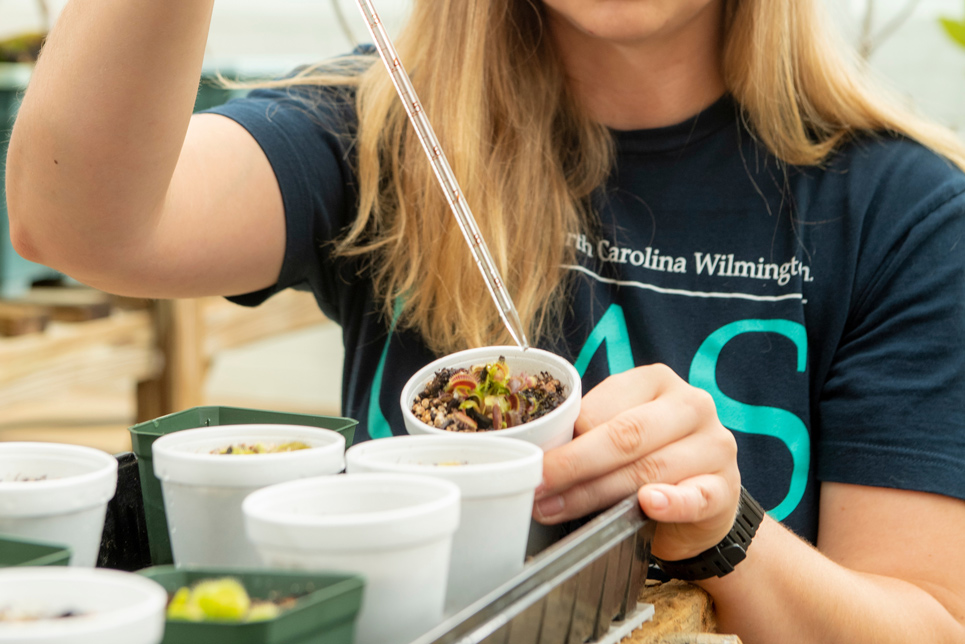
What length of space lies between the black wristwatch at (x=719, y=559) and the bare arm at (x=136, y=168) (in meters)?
0.56

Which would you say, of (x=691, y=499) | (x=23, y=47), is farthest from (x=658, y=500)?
(x=23, y=47)

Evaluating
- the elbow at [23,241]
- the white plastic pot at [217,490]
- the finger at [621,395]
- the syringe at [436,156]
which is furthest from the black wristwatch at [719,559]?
the elbow at [23,241]

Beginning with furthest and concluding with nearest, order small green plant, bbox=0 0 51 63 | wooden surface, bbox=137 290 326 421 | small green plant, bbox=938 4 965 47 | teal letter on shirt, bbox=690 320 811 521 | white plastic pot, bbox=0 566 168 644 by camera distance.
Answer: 1. wooden surface, bbox=137 290 326 421
2. small green plant, bbox=0 0 51 63
3. small green plant, bbox=938 4 965 47
4. teal letter on shirt, bbox=690 320 811 521
5. white plastic pot, bbox=0 566 168 644

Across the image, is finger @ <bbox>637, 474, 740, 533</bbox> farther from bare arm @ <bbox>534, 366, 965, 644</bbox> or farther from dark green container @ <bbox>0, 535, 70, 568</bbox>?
dark green container @ <bbox>0, 535, 70, 568</bbox>

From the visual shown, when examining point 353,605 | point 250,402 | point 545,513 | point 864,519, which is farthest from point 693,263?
point 250,402

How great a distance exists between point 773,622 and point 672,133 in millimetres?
619

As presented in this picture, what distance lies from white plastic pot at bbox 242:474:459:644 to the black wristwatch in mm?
326

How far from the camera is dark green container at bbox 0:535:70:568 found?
0.41m

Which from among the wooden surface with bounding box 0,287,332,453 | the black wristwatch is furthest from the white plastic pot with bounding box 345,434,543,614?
the wooden surface with bounding box 0,287,332,453

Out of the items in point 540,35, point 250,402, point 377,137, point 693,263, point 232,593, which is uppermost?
point 540,35

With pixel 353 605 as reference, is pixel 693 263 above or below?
above

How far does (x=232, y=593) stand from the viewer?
1.24 feet

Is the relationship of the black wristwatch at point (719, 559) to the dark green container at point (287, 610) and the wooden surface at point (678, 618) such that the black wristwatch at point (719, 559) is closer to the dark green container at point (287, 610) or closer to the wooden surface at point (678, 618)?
the wooden surface at point (678, 618)

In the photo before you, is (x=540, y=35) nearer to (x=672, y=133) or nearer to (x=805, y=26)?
(x=672, y=133)
